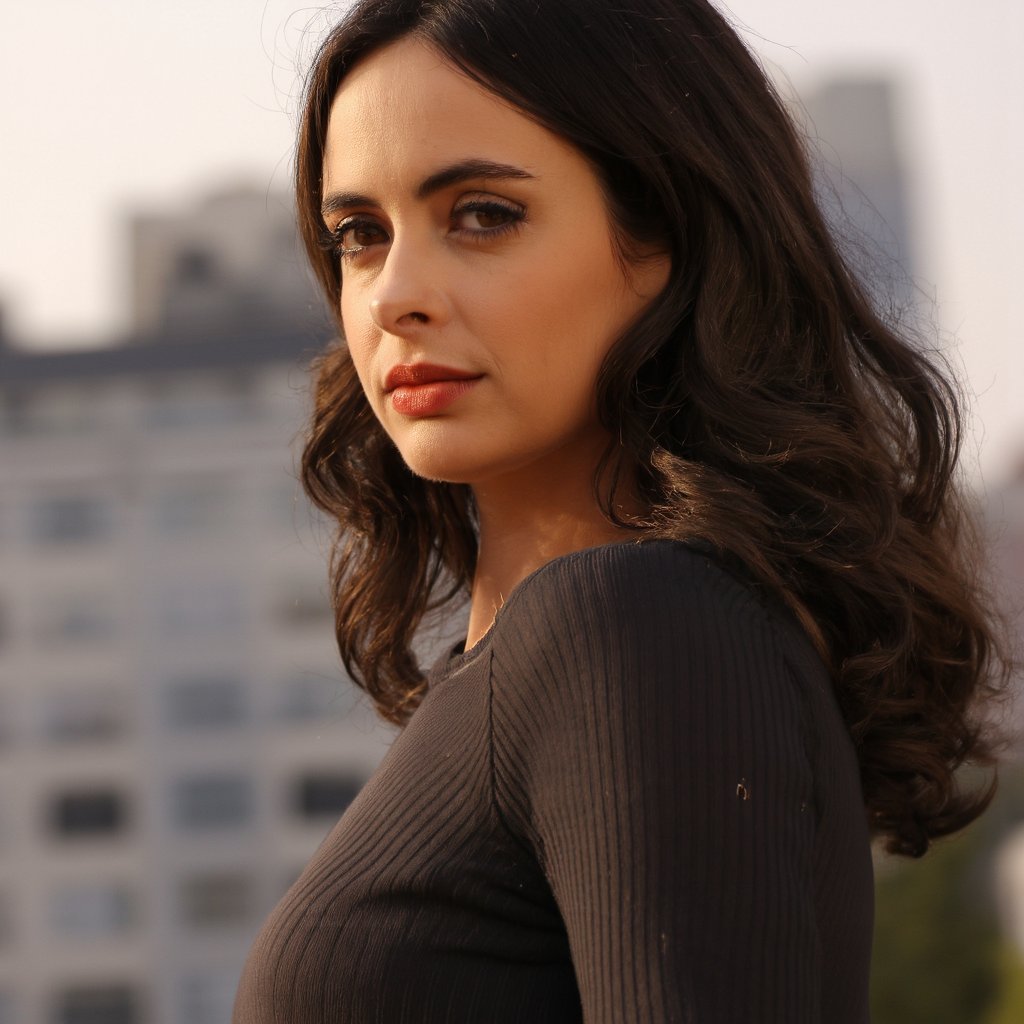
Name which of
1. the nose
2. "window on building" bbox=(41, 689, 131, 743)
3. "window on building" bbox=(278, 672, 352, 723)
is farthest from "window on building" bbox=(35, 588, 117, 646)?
the nose

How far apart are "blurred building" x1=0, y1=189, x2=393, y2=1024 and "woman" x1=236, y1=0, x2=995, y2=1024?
5758 centimetres

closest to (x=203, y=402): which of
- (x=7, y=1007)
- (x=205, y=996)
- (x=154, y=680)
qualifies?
(x=154, y=680)

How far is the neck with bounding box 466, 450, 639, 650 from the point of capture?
2.03 metres

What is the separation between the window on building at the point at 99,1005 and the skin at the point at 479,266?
6324cm

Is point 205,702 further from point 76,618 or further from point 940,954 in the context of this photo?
point 940,954

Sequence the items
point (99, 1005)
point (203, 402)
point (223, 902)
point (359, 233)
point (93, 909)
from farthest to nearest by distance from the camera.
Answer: point (203, 402), point (223, 902), point (99, 1005), point (93, 909), point (359, 233)

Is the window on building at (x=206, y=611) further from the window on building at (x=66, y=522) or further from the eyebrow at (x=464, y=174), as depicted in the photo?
the eyebrow at (x=464, y=174)

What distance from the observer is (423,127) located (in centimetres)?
188

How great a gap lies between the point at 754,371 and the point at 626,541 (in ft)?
1.27

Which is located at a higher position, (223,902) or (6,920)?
(223,902)

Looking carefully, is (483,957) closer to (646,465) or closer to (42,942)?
(646,465)

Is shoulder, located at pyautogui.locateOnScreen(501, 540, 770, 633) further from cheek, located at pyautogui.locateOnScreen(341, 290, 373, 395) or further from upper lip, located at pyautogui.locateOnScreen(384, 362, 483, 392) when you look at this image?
cheek, located at pyautogui.locateOnScreen(341, 290, 373, 395)

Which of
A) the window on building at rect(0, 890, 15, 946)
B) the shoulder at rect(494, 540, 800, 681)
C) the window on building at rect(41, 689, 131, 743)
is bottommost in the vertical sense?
the window on building at rect(0, 890, 15, 946)

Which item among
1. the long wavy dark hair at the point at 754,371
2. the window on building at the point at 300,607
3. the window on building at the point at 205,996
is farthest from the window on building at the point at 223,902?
the long wavy dark hair at the point at 754,371
